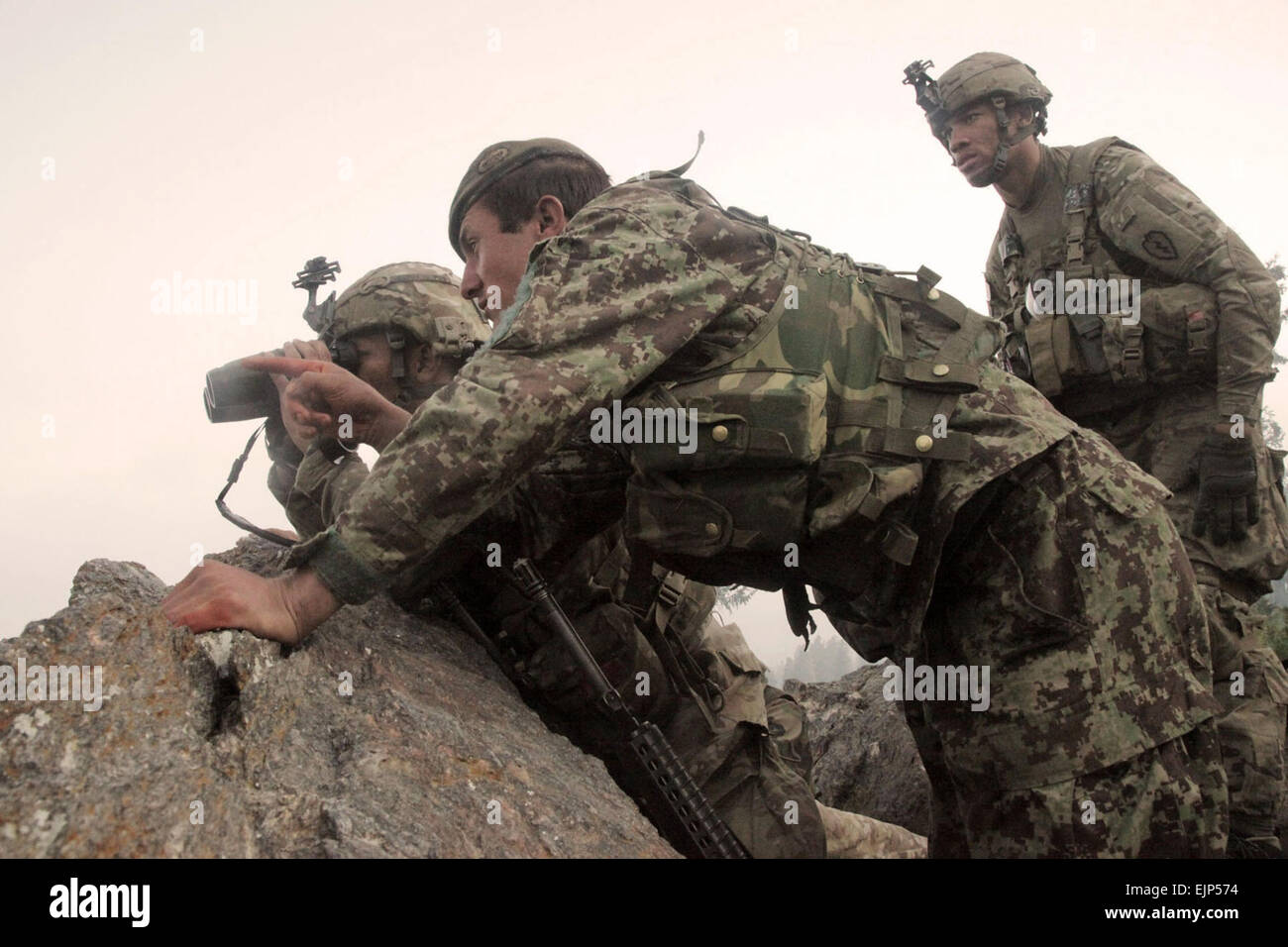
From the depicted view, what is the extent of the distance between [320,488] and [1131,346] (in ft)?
12.6

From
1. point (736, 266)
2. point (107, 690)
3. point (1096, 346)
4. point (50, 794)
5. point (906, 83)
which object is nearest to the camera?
point (50, 794)

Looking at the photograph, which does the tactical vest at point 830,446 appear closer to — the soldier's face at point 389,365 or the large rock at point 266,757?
the large rock at point 266,757

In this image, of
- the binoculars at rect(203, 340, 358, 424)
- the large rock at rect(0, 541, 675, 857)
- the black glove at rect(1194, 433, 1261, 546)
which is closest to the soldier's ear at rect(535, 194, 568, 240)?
the binoculars at rect(203, 340, 358, 424)

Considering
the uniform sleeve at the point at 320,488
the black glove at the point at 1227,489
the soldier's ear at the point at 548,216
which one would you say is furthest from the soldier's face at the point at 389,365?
the black glove at the point at 1227,489

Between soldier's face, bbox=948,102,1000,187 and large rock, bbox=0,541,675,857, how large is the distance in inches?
156

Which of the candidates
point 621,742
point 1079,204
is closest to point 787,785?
point 621,742

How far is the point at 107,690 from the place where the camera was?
100.0 inches

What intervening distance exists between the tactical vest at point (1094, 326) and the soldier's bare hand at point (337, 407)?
3563mm

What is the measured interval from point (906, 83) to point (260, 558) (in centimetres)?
427

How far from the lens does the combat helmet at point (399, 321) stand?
4.36 meters

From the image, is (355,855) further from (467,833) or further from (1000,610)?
(1000,610)

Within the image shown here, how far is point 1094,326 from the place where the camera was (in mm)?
5418

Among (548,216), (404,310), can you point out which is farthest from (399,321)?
(548,216)

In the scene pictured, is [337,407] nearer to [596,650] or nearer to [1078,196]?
[596,650]
